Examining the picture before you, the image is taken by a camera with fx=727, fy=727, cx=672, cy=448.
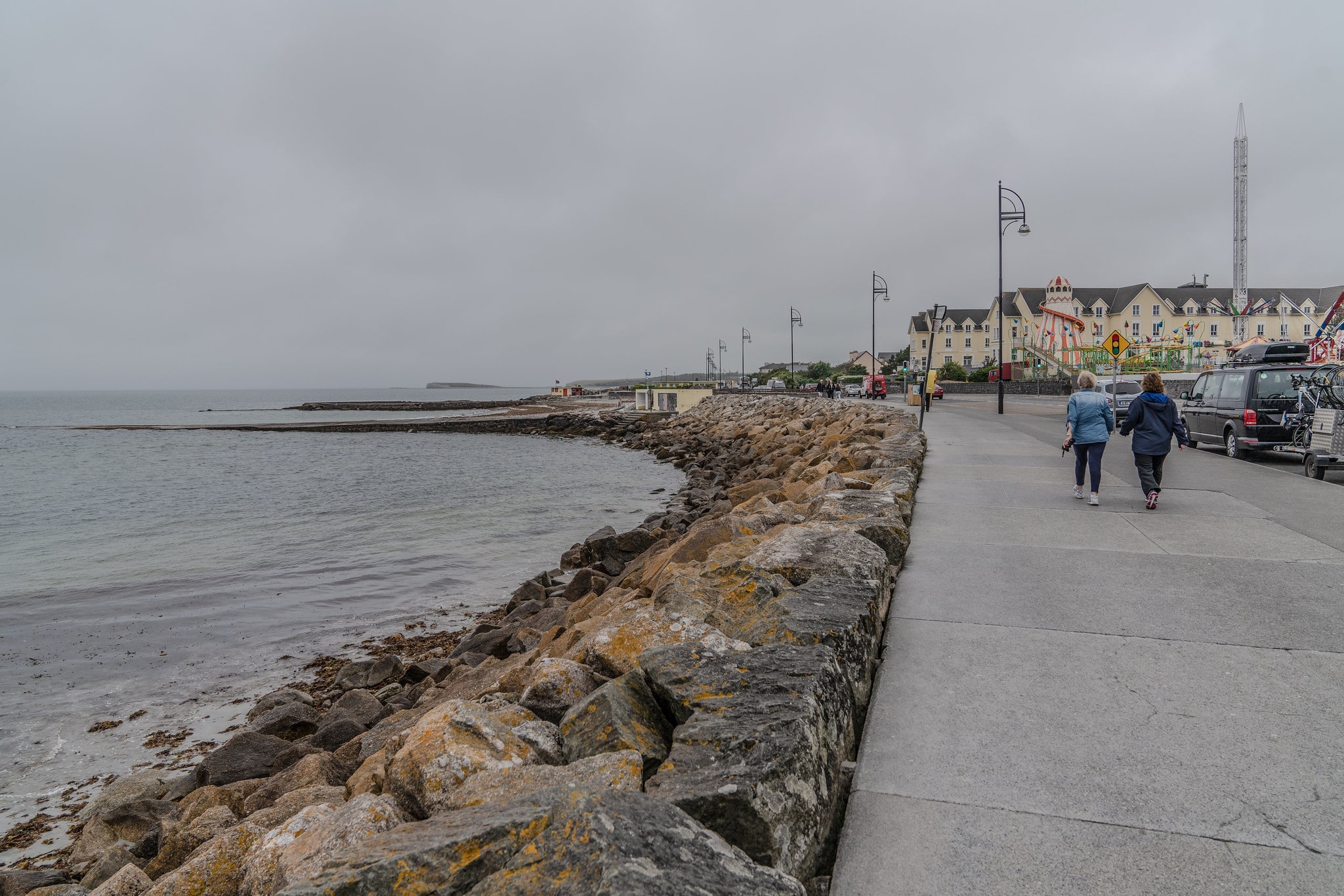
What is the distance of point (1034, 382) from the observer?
49.8m

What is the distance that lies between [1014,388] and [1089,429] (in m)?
46.6

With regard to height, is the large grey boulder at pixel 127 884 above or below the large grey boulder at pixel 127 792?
above

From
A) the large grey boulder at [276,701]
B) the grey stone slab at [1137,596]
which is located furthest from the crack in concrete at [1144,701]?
the large grey boulder at [276,701]

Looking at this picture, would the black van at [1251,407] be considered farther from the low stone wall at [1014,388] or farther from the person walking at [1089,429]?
the low stone wall at [1014,388]

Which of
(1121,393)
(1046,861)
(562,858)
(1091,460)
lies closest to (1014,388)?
(1121,393)

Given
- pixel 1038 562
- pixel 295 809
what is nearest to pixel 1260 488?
pixel 1038 562

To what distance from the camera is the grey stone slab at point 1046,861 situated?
2229 millimetres

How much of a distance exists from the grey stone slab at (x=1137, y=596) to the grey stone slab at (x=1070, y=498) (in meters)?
2.27

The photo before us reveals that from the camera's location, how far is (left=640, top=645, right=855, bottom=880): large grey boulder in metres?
2.20

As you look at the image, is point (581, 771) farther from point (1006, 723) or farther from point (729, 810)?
point (1006, 723)

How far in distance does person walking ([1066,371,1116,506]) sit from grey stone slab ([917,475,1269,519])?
29cm

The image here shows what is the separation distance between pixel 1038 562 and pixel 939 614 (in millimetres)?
1705

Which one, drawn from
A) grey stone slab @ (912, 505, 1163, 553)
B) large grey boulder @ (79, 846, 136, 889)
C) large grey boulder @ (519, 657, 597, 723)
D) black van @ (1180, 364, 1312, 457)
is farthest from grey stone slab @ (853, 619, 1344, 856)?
black van @ (1180, 364, 1312, 457)

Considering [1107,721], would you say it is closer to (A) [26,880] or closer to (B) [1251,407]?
(A) [26,880]
